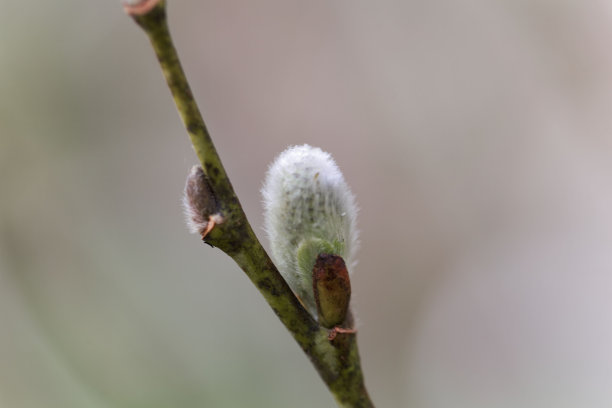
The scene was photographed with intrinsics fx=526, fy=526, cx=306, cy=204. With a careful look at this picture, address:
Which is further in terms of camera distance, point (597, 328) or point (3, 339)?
point (597, 328)

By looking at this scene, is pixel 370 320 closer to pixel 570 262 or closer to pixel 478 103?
pixel 570 262

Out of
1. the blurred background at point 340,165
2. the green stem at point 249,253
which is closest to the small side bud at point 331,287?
the green stem at point 249,253

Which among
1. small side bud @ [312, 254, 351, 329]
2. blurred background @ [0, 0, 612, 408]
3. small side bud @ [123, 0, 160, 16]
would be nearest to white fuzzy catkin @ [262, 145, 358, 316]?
small side bud @ [312, 254, 351, 329]

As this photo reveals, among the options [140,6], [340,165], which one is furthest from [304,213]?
[340,165]

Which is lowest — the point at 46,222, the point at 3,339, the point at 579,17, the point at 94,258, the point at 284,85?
the point at 3,339

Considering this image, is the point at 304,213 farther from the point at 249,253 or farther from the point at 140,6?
the point at 140,6

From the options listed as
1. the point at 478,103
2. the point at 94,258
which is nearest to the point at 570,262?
the point at 478,103

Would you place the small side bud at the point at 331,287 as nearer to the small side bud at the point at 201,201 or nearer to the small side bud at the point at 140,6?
the small side bud at the point at 201,201
